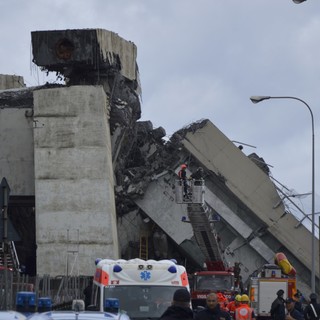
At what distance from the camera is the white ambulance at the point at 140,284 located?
21.2 meters

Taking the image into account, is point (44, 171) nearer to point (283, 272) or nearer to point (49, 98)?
point (49, 98)

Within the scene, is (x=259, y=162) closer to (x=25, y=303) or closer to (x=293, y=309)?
(x=293, y=309)

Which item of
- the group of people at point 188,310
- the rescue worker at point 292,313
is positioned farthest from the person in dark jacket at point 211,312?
the rescue worker at point 292,313

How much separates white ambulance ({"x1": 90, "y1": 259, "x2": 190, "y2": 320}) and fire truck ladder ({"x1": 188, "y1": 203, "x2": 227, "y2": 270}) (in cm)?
3029

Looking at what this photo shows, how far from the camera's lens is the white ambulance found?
21203 mm

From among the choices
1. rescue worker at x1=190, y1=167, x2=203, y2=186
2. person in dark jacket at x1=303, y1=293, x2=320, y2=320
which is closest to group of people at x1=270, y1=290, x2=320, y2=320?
person in dark jacket at x1=303, y1=293, x2=320, y2=320

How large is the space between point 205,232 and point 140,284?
32.7 meters

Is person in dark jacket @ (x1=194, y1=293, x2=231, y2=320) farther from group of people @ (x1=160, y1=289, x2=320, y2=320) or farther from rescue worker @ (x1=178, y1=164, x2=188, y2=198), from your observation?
rescue worker @ (x1=178, y1=164, x2=188, y2=198)

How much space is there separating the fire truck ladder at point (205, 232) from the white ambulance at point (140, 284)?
30287 millimetres

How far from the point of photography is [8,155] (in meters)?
60.4

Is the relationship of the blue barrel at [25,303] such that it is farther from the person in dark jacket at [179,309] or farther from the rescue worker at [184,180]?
the rescue worker at [184,180]

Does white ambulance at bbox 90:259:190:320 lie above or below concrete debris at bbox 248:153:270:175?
below

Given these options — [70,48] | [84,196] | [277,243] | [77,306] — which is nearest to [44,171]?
[84,196]

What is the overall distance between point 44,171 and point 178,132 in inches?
447
